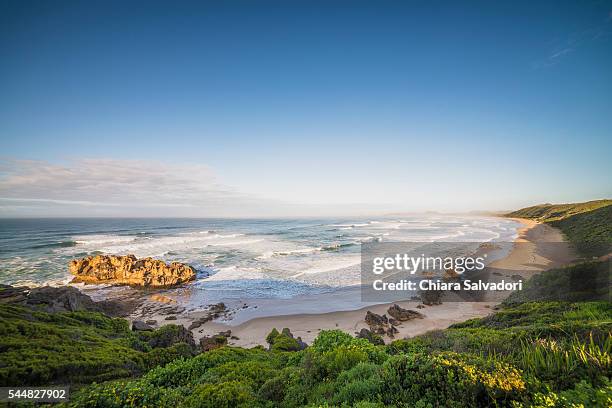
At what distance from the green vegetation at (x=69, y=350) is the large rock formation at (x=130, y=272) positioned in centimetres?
1628

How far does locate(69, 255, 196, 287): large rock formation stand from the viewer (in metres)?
25.8

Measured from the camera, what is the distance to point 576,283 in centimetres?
1331

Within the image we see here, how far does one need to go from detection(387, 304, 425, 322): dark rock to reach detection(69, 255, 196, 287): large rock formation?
65.3 ft

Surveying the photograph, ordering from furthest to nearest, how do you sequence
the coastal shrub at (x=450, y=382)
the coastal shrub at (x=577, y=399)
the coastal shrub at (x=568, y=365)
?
1. the coastal shrub at (x=568, y=365)
2. the coastal shrub at (x=450, y=382)
3. the coastal shrub at (x=577, y=399)

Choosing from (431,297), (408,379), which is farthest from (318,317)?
(408,379)

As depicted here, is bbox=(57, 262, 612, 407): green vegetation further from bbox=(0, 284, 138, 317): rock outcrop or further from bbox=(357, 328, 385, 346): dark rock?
bbox=(0, 284, 138, 317): rock outcrop

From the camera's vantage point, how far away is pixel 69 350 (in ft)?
23.2

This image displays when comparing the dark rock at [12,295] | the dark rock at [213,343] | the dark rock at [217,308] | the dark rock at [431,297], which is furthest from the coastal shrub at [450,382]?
the dark rock at [217,308]

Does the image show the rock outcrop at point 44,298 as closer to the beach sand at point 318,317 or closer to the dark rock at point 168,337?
the dark rock at point 168,337

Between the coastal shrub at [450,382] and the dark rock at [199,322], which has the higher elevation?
the coastal shrub at [450,382]

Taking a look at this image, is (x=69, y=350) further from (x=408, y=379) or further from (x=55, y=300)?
(x=408, y=379)

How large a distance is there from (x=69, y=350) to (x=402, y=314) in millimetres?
16904

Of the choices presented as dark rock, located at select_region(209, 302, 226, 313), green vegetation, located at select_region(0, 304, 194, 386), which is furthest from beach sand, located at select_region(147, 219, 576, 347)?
green vegetation, located at select_region(0, 304, 194, 386)

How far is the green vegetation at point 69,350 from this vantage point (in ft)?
19.4
